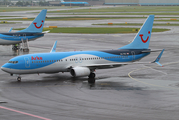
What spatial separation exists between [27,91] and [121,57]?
52.5 feet

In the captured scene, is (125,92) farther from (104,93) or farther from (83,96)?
(83,96)

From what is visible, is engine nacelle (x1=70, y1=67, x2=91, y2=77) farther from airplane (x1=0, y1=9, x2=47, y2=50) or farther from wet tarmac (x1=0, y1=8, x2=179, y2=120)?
airplane (x1=0, y1=9, x2=47, y2=50)

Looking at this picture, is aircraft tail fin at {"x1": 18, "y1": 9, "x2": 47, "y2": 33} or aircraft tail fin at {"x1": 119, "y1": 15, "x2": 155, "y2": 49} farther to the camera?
aircraft tail fin at {"x1": 18, "y1": 9, "x2": 47, "y2": 33}

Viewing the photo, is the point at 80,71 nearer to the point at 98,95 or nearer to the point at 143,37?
the point at 98,95

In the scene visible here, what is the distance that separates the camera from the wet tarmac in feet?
89.2

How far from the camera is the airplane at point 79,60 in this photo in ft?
135

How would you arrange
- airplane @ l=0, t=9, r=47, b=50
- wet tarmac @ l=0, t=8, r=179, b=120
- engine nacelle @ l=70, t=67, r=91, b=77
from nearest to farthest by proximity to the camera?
wet tarmac @ l=0, t=8, r=179, b=120, engine nacelle @ l=70, t=67, r=91, b=77, airplane @ l=0, t=9, r=47, b=50

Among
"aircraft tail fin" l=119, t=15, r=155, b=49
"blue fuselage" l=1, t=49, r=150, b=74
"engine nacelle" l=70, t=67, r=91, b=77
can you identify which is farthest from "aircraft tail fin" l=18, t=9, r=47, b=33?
"engine nacelle" l=70, t=67, r=91, b=77

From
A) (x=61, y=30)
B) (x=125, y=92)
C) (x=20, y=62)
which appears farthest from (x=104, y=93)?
(x=61, y=30)

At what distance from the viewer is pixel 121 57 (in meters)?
45.2

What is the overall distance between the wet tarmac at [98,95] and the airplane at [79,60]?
1.54m

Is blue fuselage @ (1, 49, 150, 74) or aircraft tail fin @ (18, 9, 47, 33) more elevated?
aircraft tail fin @ (18, 9, 47, 33)

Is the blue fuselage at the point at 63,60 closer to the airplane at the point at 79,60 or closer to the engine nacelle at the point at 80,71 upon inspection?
the airplane at the point at 79,60

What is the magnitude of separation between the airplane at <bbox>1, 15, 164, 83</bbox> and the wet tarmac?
1.54 m
